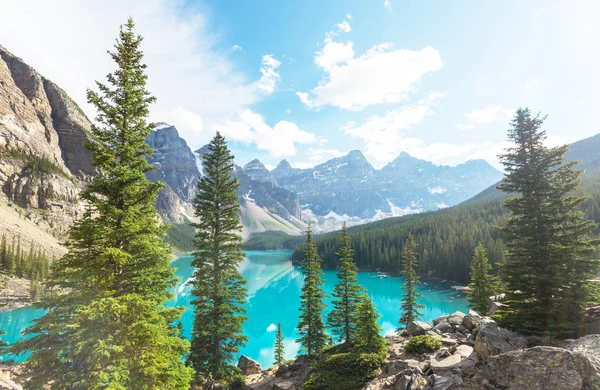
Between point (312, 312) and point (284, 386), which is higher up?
point (312, 312)

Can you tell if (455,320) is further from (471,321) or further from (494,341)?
(494,341)

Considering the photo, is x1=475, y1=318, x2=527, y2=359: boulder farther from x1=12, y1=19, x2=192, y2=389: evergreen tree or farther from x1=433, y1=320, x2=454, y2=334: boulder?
x1=12, y1=19, x2=192, y2=389: evergreen tree

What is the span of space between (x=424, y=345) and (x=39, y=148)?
19037cm

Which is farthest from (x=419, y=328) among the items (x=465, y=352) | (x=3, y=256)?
(x=3, y=256)

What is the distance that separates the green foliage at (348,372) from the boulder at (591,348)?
951 cm

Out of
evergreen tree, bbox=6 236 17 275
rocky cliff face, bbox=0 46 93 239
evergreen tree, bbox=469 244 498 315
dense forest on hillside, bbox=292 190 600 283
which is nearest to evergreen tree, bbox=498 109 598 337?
evergreen tree, bbox=469 244 498 315

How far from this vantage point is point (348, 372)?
15.4 m

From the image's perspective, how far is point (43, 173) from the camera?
5098 inches

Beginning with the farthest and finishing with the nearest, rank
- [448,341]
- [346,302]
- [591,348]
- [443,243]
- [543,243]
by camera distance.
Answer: [443,243]
[346,302]
[448,341]
[543,243]
[591,348]

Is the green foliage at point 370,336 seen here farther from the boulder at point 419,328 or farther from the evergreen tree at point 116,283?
the evergreen tree at point 116,283

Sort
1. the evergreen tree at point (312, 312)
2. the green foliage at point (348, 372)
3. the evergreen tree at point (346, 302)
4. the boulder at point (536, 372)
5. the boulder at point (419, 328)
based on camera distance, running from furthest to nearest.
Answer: the evergreen tree at point (312, 312)
the evergreen tree at point (346, 302)
the boulder at point (419, 328)
the green foliage at point (348, 372)
the boulder at point (536, 372)

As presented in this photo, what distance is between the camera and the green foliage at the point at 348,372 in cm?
1459

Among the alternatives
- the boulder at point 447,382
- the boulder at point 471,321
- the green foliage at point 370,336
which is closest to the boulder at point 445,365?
the boulder at point 447,382

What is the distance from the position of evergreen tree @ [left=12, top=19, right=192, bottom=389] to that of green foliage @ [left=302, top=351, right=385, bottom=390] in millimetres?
7391
